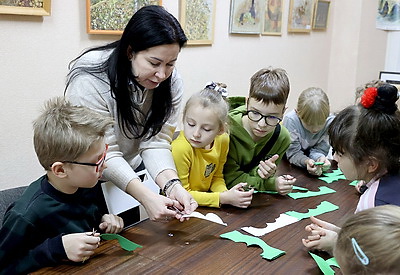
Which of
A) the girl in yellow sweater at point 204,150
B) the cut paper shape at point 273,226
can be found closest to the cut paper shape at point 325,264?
the cut paper shape at point 273,226

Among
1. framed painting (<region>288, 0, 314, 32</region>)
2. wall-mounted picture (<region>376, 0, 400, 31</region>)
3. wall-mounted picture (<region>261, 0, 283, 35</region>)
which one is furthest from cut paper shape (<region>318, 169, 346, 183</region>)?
wall-mounted picture (<region>376, 0, 400, 31</region>)

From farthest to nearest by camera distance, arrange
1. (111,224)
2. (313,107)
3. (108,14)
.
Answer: (108,14), (313,107), (111,224)

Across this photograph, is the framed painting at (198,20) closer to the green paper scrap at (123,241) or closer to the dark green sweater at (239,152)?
the dark green sweater at (239,152)

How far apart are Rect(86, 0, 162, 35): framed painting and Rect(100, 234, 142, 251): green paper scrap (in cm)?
129

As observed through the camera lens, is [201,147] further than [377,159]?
Yes

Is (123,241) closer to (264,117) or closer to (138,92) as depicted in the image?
(138,92)

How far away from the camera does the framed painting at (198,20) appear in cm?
280

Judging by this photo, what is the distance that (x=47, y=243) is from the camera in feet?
3.75

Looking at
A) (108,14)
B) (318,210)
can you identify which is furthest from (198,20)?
(318,210)

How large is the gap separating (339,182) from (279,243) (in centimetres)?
76

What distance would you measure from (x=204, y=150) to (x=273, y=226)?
44 cm

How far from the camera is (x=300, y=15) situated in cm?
404

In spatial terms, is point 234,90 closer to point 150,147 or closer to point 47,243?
point 150,147

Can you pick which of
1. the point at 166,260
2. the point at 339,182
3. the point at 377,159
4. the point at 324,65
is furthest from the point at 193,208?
the point at 324,65
